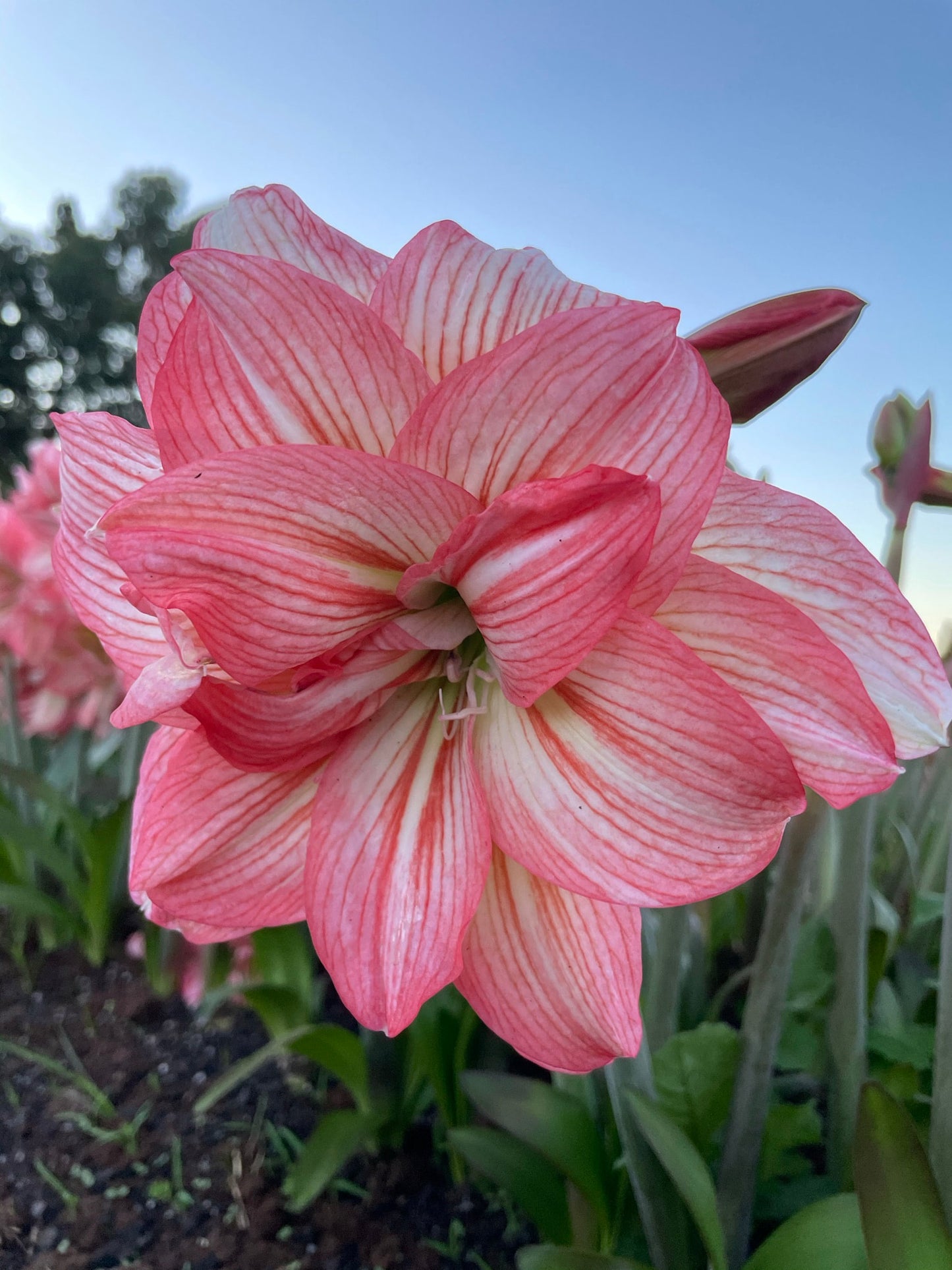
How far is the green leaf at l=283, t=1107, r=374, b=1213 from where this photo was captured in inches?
35.9

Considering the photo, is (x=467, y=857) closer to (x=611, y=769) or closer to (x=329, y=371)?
(x=611, y=769)

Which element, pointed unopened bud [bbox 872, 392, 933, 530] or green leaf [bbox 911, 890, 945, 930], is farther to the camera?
green leaf [bbox 911, 890, 945, 930]

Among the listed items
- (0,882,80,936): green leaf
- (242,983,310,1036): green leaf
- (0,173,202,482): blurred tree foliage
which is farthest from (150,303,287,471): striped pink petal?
(0,173,202,482): blurred tree foliage

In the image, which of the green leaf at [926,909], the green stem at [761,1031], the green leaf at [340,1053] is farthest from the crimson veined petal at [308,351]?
the green leaf at [926,909]

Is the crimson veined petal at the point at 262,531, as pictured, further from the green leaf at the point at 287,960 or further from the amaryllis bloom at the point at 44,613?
the amaryllis bloom at the point at 44,613

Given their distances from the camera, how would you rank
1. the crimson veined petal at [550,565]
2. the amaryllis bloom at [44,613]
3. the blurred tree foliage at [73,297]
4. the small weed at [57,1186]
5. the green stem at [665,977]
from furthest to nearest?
the blurred tree foliage at [73,297]
the amaryllis bloom at [44,613]
the small weed at [57,1186]
the green stem at [665,977]
the crimson veined petal at [550,565]

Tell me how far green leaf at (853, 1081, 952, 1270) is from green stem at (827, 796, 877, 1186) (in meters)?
0.19

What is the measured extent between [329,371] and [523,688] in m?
0.16

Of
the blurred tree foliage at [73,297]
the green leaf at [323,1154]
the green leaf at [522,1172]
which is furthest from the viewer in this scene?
the blurred tree foliage at [73,297]

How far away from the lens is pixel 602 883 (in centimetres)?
37

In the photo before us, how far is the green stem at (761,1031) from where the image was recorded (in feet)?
1.92

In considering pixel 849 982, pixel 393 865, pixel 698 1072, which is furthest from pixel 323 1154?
pixel 393 865

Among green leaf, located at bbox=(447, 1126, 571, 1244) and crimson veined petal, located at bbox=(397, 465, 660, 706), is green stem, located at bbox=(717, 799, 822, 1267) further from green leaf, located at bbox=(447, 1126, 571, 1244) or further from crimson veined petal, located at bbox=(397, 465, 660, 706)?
crimson veined petal, located at bbox=(397, 465, 660, 706)

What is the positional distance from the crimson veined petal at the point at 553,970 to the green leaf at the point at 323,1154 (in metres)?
0.64
